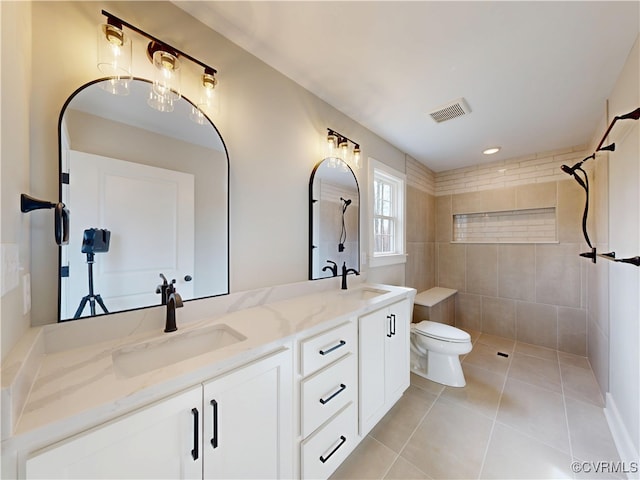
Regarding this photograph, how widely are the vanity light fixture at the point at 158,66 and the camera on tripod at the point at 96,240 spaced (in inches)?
24.1

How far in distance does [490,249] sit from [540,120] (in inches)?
66.2

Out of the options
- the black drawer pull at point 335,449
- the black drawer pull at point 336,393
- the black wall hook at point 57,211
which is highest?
the black wall hook at point 57,211

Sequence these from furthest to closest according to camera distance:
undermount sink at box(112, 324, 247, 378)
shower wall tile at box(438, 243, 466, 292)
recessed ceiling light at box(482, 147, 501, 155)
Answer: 1. shower wall tile at box(438, 243, 466, 292)
2. recessed ceiling light at box(482, 147, 501, 155)
3. undermount sink at box(112, 324, 247, 378)

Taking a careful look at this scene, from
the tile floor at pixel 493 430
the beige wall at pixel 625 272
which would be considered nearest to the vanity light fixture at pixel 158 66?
the tile floor at pixel 493 430

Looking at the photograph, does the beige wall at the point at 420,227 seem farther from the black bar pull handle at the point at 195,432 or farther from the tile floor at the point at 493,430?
the black bar pull handle at the point at 195,432

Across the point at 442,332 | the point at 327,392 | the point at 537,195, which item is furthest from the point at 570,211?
the point at 327,392

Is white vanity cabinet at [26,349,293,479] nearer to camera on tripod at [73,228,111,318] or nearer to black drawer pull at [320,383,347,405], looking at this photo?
black drawer pull at [320,383,347,405]

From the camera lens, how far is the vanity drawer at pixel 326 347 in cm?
109

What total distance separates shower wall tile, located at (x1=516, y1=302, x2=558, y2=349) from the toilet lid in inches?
57.0

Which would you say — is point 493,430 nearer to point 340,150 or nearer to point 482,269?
point 482,269

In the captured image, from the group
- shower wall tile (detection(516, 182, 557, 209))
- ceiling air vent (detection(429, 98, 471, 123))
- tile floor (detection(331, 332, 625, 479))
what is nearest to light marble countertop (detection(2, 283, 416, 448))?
tile floor (detection(331, 332, 625, 479))

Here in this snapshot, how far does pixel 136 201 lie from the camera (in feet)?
3.56

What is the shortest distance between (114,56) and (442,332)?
9.52ft

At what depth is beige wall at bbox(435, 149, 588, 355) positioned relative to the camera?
A: 2.74 m
